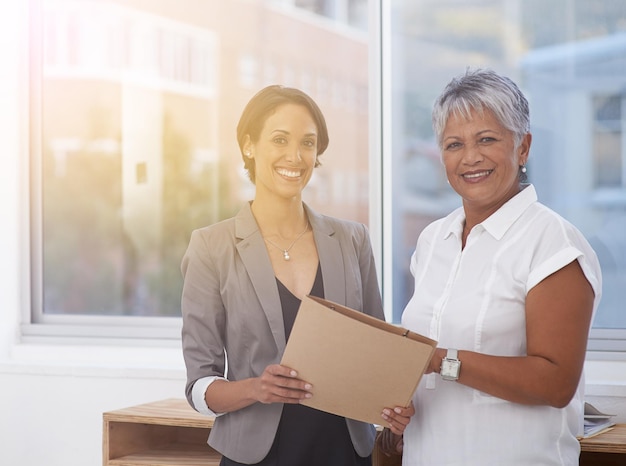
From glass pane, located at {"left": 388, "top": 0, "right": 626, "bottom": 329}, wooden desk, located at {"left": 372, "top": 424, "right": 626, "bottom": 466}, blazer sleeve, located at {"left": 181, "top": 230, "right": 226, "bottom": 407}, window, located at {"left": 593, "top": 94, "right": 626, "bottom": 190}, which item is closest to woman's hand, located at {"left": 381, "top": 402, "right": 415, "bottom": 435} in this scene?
blazer sleeve, located at {"left": 181, "top": 230, "right": 226, "bottom": 407}

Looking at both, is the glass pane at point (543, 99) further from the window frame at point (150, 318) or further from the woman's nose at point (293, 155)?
the woman's nose at point (293, 155)

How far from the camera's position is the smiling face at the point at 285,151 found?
2.04 metres

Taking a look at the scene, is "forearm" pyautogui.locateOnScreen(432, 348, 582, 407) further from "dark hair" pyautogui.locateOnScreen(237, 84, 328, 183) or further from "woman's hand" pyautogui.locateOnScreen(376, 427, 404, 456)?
"dark hair" pyautogui.locateOnScreen(237, 84, 328, 183)

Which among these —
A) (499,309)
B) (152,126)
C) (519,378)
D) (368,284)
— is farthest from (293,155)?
(152,126)

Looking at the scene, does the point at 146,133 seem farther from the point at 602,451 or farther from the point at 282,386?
the point at 602,451

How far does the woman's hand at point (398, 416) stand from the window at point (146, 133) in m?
1.77

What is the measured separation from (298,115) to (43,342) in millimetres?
2205

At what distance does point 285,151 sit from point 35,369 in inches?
79.1

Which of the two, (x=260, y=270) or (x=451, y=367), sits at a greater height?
(x=260, y=270)

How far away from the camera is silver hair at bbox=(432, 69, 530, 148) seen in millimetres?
1742

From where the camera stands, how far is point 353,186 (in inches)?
138

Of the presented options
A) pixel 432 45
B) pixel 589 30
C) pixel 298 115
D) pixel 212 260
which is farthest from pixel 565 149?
pixel 212 260

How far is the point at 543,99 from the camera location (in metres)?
3.20

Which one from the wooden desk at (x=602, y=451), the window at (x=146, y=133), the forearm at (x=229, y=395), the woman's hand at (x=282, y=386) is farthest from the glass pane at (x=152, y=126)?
the woman's hand at (x=282, y=386)
